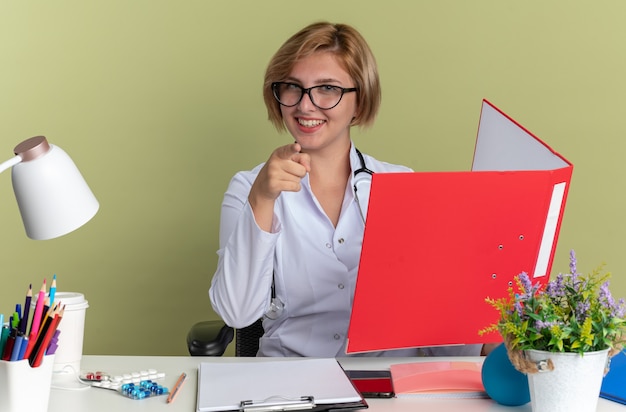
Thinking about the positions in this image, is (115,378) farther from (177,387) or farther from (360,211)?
(360,211)

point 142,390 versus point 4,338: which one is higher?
point 4,338

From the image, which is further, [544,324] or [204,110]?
[204,110]

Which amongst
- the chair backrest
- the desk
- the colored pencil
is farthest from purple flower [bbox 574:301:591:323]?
the chair backrest

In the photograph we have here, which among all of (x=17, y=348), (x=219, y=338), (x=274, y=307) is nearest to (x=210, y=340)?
(x=219, y=338)

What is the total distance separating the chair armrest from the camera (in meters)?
1.74

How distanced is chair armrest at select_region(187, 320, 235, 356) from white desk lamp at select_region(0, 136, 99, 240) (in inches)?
29.6

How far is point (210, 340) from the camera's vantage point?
175cm

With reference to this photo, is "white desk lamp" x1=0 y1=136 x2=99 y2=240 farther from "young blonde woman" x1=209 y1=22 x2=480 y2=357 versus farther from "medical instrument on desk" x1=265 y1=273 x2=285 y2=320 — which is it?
"medical instrument on desk" x1=265 y1=273 x2=285 y2=320

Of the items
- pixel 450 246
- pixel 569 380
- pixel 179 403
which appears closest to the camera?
pixel 569 380

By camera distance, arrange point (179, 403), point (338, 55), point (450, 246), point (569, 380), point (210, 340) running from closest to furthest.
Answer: point (569, 380)
point (179, 403)
point (450, 246)
point (210, 340)
point (338, 55)

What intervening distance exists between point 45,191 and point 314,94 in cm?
88

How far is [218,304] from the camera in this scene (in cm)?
169

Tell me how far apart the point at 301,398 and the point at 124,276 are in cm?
140

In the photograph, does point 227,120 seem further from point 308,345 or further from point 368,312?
point 368,312
